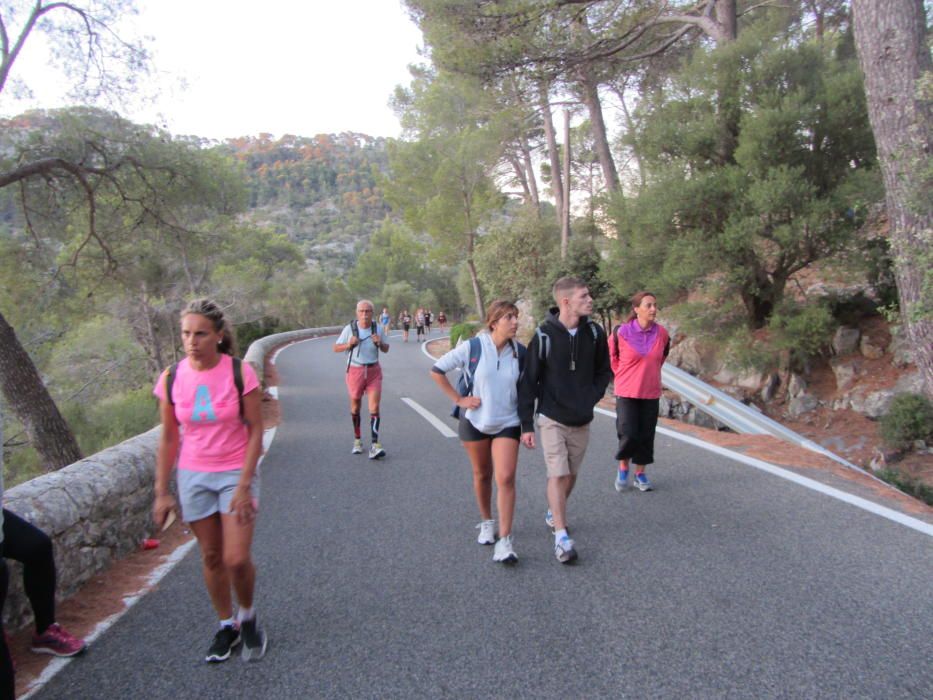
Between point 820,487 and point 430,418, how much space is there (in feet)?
18.6

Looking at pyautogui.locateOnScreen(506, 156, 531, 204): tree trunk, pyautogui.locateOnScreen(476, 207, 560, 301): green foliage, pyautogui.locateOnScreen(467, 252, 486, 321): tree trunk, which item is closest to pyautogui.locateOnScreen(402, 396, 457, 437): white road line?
pyautogui.locateOnScreen(476, 207, 560, 301): green foliage

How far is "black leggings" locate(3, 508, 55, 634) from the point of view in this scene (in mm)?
2871

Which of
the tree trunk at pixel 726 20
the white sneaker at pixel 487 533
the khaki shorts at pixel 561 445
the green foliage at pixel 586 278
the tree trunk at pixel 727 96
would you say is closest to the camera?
the khaki shorts at pixel 561 445

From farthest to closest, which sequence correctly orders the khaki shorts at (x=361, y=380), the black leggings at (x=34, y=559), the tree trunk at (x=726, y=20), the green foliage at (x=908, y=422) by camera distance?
the tree trunk at (x=726, y=20) < the green foliage at (x=908, y=422) < the khaki shorts at (x=361, y=380) < the black leggings at (x=34, y=559)

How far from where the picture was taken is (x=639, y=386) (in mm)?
5379

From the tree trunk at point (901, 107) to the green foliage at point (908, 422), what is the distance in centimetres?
88

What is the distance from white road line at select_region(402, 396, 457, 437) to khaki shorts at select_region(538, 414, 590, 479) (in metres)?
4.18

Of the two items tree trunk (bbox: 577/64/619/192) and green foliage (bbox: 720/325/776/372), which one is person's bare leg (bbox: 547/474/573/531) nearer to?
green foliage (bbox: 720/325/776/372)

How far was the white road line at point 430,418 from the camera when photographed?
27.8 ft

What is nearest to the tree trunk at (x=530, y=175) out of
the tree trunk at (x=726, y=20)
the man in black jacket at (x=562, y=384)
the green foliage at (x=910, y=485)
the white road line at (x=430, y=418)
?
the tree trunk at (x=726, y=20)

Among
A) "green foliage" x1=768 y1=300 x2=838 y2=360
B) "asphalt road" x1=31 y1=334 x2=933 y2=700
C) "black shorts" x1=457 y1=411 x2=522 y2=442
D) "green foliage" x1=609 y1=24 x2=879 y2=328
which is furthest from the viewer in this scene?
"green foliage" x1=768 y1=300 x2=838 y2=360

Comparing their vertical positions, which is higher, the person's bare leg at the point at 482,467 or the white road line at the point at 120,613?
the person's bare leg at the point at 482,467

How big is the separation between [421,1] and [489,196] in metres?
17.5

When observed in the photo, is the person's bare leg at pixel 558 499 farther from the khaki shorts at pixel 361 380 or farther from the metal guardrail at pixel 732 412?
the metal guardrail at pixel 732 412
